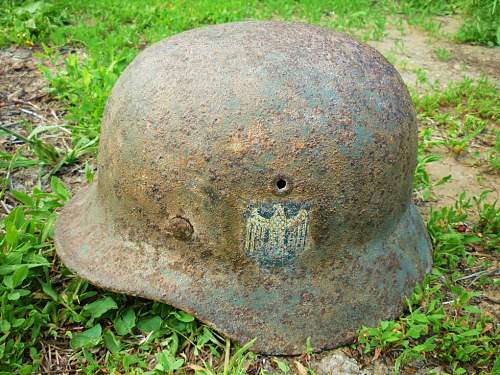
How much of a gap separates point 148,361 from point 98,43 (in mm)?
3317

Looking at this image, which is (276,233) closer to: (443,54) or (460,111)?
(460,111)

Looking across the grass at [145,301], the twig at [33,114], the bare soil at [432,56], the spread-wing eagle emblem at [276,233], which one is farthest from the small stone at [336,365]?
the bare soil at [432,56]

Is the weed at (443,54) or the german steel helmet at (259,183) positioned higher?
the german steel helmet at (259,183)

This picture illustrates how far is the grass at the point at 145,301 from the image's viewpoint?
1932 millimetres

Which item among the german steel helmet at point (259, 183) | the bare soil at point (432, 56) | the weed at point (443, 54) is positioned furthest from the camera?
the weed at point (443, 54)

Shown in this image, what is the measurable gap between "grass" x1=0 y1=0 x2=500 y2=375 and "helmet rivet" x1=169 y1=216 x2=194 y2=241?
33cm

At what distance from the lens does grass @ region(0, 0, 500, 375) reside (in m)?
A: 1.93

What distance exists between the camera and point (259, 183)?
1761 mm

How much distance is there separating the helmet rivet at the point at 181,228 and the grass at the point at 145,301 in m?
0.33

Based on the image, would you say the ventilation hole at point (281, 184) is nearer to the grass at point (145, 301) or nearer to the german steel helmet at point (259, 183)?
the german steel helmet at point (259, 183)

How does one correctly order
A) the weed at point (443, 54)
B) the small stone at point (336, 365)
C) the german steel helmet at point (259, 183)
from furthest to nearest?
1. the weed at point (443, 54)
2. the small stone at point (336, 365)
3. the german steel helmet at point (259, 183)

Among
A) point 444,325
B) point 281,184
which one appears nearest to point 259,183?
point 281,184

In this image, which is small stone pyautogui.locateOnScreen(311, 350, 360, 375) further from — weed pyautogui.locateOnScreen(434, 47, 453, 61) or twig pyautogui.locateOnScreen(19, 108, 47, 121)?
weed pyautogui.locateOnScreen(434, 47, 453, 61)

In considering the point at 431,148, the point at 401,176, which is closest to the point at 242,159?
the point at 401,176
